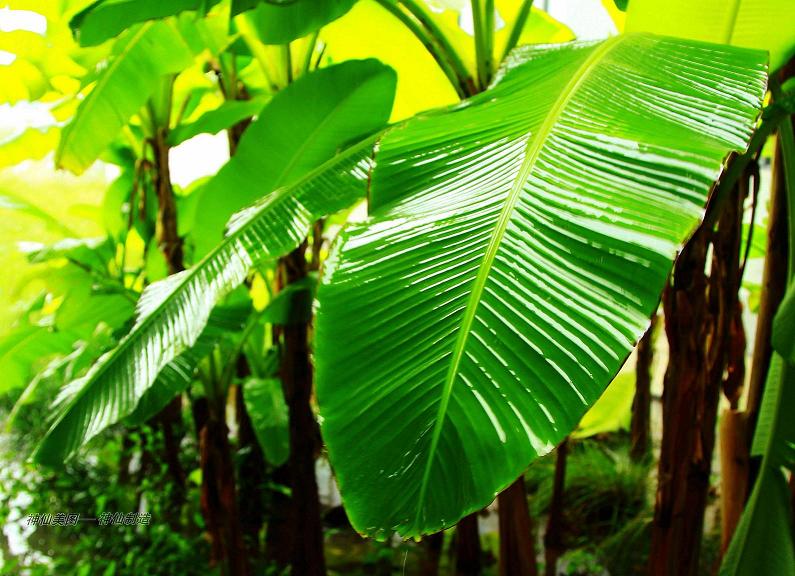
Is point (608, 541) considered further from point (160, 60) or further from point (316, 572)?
point (160, 60)

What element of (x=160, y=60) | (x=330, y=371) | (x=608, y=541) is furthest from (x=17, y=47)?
(x=608, y=541)

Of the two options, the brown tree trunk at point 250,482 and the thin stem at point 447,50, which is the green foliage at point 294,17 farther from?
the brown tree trunk at point 250,482

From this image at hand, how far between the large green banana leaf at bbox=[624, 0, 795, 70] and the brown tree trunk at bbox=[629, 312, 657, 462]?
82cm

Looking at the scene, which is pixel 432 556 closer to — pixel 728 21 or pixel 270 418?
pixel 270 418

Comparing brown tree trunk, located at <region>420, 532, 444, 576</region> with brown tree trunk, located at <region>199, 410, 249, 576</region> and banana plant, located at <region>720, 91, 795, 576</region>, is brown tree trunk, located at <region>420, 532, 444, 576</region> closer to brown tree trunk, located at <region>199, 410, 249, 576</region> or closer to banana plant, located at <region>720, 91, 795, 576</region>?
brown tree trunk, located at <region>199, 410, 249, 576</region>

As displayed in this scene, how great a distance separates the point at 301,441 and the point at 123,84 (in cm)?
64

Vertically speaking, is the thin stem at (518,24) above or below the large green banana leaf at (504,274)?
above

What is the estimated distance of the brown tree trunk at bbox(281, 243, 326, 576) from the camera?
3.31 ft

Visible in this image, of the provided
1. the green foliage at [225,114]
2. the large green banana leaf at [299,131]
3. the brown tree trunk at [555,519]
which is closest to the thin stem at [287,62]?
the green foliage at [225,114]

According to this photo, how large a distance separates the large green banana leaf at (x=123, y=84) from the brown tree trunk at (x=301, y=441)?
0.34m

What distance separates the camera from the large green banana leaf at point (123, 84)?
89cm

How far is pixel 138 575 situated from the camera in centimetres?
118

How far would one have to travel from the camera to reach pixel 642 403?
1529 mm

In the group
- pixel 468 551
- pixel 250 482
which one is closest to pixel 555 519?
pixel 468 551
